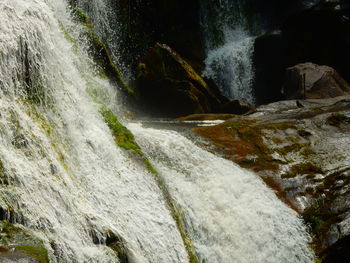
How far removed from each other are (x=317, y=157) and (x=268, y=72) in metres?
15.3

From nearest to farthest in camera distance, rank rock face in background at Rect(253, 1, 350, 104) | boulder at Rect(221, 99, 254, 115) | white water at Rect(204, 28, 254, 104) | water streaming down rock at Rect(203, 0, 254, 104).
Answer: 1. boulder at Rect(221, 99, 254, 115)
2. rock face in background at Rect(253, 1, 350, 104)
3. white water at Rect(204, 28, 254, 104)
4. water streaming down rock at Rect(203, 0, 254, 104)

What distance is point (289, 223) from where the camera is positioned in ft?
44.9

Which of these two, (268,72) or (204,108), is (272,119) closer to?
(204,108)

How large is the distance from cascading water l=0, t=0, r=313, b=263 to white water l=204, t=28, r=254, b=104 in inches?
598

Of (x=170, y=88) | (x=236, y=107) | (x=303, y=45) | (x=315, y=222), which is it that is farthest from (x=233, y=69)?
(x=315, y=222)

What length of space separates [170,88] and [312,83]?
7051mm

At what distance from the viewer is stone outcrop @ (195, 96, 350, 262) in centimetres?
1372

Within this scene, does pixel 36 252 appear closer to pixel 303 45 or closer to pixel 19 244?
pixel 19 244

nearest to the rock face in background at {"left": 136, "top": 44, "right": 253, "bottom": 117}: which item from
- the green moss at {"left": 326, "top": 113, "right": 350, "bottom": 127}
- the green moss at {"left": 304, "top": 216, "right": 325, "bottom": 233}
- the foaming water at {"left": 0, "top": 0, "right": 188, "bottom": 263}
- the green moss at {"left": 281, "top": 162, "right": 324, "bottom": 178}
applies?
the green moss at {"left": 326, "top": 113, "right": 350, "bottom": 127}

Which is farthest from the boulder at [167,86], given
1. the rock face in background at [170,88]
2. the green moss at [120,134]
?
the green moss at [120,134]

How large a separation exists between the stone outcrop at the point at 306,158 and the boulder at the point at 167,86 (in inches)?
146

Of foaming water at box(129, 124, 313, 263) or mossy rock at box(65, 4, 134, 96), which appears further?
mossy rock at box(65, 4, 134, 96)

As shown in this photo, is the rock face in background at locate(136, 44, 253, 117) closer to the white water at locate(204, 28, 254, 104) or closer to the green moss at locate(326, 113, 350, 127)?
the green moss at locate(326, 113, 350, 127)

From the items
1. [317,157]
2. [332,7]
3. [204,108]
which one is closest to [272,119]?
[317,157]
